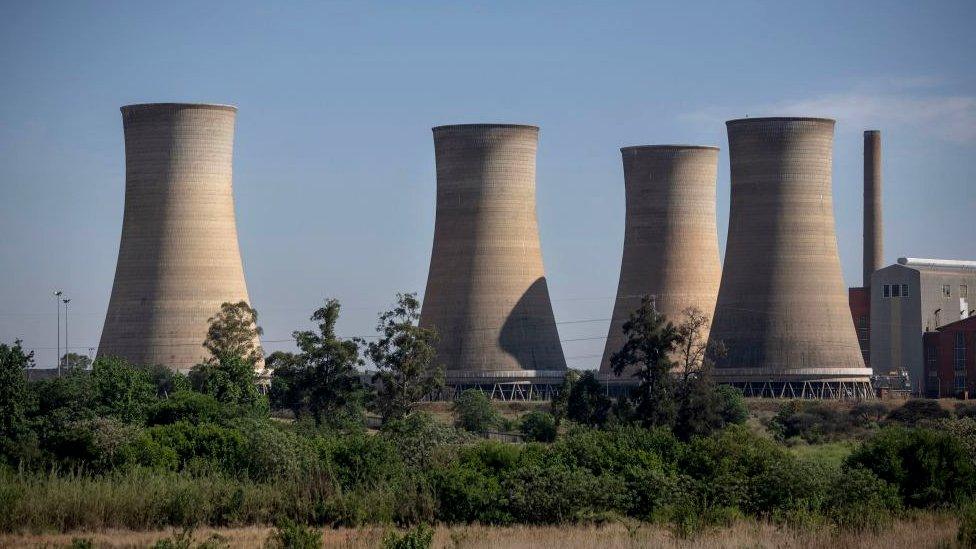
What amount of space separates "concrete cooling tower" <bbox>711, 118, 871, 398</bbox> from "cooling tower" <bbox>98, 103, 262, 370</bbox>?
1430cm

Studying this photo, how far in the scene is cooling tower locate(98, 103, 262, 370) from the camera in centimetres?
4797

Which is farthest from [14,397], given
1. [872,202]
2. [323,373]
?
[872,202]

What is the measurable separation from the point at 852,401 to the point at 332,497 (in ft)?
104

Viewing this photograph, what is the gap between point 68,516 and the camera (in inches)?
835

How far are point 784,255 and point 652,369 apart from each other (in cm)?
1273

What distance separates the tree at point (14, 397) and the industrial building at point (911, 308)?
35.1m

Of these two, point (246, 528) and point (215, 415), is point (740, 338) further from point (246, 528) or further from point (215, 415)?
point (246, 528)

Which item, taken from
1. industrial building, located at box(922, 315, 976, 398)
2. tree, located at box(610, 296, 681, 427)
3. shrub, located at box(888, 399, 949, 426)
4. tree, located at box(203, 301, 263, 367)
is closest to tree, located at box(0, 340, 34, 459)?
tree, located at box(610, 296, 681, 427)

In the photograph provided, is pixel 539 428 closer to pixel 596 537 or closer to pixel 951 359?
pixel 951 359

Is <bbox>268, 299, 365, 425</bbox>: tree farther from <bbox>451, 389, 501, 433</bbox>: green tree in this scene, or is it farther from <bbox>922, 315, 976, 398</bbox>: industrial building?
<bbox>922, 315, 976, 398</bbox>: industrial building

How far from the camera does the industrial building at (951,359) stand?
2170 inches

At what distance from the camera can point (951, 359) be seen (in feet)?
185

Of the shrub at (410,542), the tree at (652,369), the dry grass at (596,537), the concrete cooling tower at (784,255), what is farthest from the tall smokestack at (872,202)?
the shrub at (410,542)

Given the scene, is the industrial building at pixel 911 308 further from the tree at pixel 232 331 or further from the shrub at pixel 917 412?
the tree at pixel 232 331
